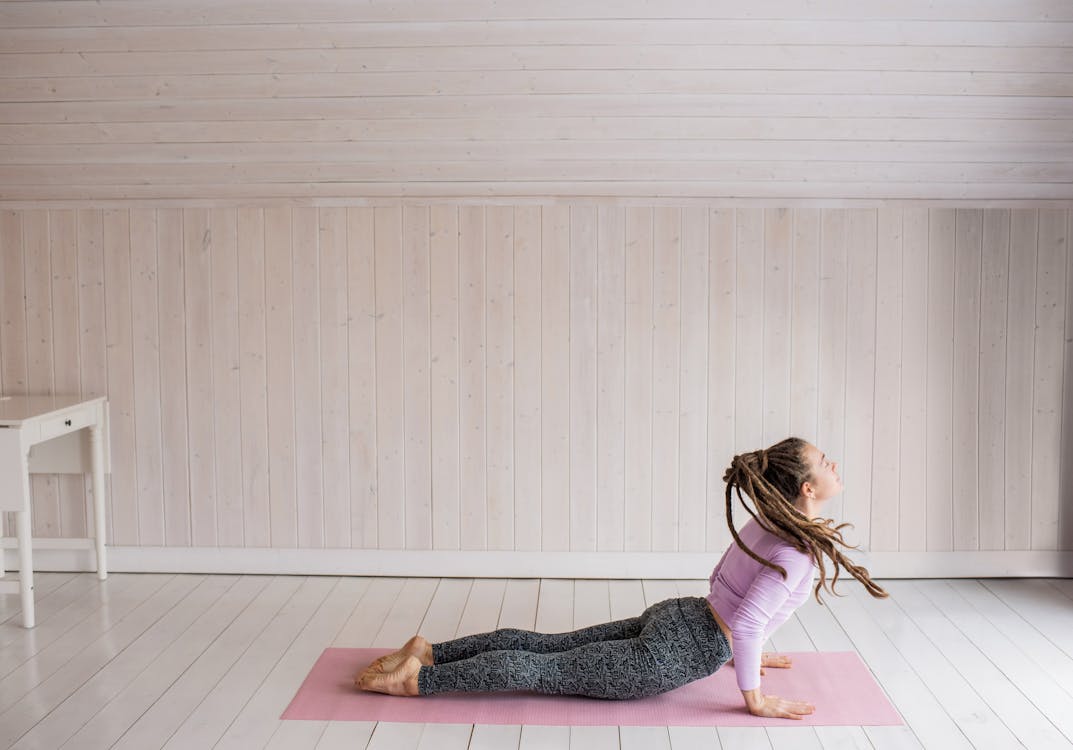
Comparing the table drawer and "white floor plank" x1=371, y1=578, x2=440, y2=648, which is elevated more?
the table drawer

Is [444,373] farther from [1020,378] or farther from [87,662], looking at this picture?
[1020,378]

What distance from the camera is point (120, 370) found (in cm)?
388

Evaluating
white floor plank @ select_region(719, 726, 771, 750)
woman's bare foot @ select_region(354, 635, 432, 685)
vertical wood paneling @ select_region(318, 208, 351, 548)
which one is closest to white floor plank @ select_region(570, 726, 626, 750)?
white floor plank @ select_region(719, 726, 771, 750)

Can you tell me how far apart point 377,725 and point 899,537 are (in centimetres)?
213

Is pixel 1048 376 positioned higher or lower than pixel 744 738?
higher

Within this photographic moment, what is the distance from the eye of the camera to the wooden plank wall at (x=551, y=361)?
375 centimetres

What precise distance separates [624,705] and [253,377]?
1.90 metres

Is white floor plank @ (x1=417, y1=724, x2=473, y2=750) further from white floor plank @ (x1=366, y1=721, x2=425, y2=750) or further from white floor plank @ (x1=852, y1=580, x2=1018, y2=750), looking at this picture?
white floor plank @ (x1=852, y1=580, x2=1018, y2=750)

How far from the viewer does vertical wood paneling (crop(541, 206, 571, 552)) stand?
376 cm

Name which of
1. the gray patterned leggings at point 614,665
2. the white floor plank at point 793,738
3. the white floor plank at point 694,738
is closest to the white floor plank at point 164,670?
the gray patterned leggings at point 614,665

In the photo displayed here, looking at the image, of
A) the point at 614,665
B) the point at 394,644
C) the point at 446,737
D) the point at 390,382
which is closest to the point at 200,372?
the point at 390,382

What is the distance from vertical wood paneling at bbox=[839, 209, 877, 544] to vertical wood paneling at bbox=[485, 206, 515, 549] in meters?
1.22

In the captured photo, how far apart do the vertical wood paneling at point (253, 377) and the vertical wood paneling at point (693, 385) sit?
1537 mm

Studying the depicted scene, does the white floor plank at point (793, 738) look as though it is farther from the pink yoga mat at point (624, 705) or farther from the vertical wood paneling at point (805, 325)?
the vertical wood paneling at point (805, 325)
